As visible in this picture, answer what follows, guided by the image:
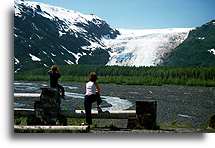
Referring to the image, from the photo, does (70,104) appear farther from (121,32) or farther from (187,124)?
(187,124)

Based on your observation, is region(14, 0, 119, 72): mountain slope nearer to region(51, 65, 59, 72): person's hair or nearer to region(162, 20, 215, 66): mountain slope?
region(51, 65, 59, 72): person's hair

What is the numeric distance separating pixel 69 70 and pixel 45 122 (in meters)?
0.49

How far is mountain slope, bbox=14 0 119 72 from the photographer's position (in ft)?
12.6

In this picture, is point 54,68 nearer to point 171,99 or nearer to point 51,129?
point 51,129

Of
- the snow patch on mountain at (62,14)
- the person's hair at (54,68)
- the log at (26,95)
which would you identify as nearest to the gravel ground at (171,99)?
the log at (26,95)

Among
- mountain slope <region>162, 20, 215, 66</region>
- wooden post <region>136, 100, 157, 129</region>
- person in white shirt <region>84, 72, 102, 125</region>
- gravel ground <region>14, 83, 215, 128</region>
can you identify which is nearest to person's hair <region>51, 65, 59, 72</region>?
gravel ground <region>14, 83, 215, 128</region>


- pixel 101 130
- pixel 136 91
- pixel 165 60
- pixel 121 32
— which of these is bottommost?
pixel 101 130

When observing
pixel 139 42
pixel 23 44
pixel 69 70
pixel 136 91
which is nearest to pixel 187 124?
pixel 136 91

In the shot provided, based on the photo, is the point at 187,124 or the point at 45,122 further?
the point at 187,124

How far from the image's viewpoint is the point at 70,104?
4113mm

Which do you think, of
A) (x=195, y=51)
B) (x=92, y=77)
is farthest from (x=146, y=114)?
(x=195, y=51)

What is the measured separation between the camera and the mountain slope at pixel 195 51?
4.06m

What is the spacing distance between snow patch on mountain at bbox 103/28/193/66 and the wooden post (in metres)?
0.36

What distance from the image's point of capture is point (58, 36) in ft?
13.2
